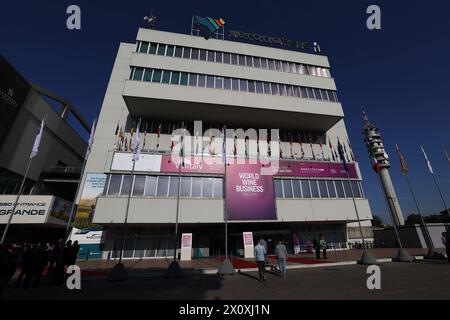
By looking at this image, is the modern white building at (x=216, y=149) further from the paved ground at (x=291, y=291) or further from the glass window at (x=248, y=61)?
the paved ground at (x=291, y=291)

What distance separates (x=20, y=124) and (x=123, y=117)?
1378 centimetres

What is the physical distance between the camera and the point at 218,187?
79.2ft

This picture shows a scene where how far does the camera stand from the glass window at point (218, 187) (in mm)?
23742

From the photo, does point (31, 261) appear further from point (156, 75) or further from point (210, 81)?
point (210, 81)

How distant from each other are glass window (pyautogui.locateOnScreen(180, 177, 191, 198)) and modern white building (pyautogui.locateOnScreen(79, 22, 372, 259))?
4.2 inches

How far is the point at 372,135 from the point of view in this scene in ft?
214

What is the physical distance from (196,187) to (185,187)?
1188 millimetres

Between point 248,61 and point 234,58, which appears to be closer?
point 234,58

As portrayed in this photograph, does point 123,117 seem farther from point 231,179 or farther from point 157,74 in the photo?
point 231,179

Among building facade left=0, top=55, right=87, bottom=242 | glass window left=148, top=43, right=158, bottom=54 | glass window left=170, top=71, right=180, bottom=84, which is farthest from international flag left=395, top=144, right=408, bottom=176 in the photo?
building facade left=0, top=55, right=87, bottom=242

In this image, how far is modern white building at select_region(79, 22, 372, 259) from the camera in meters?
22.7

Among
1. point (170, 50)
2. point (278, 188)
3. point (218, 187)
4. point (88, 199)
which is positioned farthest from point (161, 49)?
point (278, 188)

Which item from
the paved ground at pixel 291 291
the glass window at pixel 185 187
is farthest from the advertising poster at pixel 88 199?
the paved ground at pixel 291 291
